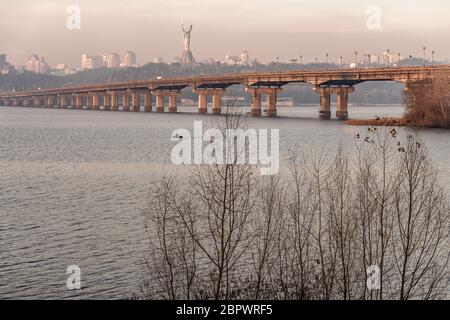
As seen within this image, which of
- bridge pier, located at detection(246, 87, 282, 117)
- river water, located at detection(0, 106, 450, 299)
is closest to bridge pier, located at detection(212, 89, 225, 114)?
bridge pier, located at detection(246, 87, 282, 117)

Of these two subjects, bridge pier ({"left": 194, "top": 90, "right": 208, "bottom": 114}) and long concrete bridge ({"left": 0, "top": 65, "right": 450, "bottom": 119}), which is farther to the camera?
bridge pier ({"left": 194, "top": 90, "right": 208, "bottom": 114})

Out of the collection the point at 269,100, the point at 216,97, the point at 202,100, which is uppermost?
→ the point at 216,97

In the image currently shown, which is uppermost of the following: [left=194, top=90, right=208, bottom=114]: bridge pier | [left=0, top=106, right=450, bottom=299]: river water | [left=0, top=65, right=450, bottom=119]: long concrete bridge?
[left=0, top=65, right=450, bottom=119]: long concrete bridge

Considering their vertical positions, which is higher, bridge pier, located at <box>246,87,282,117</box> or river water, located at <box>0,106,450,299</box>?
bridge pier, located at <box>246,87,282,117</box>

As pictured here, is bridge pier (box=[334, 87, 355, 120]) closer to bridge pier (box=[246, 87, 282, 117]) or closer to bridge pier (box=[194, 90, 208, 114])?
bridge pier (box=[246, 87, 282, 117])

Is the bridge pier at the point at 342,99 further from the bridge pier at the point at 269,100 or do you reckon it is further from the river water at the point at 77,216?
the river water at the point at 77,216

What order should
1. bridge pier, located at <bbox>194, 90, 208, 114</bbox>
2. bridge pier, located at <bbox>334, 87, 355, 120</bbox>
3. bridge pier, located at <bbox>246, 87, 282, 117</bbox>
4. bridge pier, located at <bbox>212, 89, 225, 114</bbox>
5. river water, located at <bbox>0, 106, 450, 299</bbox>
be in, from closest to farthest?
river water, located at <bbox>0, 106, 450, 299</bbox>, bridge pier, located at <bbox>334, 87, 355, 120</bbox>, bridge pier, located at <bbox>246, 87, 282, 117</bbox>, bridge pier, located at <bbox>212, 89, 225, 114</bbox>, bridge pier, located at <bbox>194, 90, 208, 114</bbox>

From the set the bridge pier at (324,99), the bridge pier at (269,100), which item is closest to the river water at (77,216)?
the bridge pier at (324,99)

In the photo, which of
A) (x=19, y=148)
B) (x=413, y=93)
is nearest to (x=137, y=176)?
(x=19, y=148)

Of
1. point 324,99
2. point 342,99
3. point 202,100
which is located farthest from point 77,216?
point 202,100

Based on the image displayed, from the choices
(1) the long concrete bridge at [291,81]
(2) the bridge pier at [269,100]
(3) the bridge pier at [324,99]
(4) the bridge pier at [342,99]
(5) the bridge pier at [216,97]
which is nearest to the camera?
(1) the long concrete bridge at [291,81]

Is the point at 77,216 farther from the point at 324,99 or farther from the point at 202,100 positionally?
the point at 202,100
